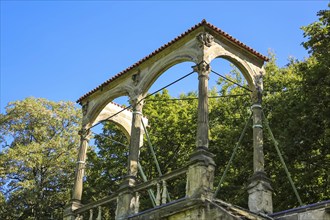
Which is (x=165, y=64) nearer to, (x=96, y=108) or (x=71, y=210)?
(x=96, y=108)

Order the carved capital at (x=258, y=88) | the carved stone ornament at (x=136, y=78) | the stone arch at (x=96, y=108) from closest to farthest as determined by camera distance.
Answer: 1. the carved capital at (x=258, y=88)
2. the carved stone ornament at (x=136, y=78)
3. the stone arch at (x=96, y=108)

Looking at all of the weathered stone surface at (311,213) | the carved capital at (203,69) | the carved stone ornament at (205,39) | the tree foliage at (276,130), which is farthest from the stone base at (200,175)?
the tree foliage at (276,130)

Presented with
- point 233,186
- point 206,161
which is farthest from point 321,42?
point 206,161

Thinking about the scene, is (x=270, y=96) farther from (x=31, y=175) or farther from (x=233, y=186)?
(x=31, y=175)

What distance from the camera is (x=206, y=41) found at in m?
12.0

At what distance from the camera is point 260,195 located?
39.5ft

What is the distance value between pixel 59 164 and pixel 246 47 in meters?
17.0

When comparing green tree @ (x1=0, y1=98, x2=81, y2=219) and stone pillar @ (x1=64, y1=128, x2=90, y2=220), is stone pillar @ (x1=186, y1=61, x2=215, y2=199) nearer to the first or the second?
stone pillar @ (x1=64, y1=128, x2=90, y2=220)

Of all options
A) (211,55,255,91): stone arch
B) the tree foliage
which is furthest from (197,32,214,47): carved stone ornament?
the tree foliage

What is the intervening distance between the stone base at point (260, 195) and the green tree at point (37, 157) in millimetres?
16669

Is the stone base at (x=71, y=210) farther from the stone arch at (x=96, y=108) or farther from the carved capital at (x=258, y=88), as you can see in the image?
the carved capital at (x=258, y=88)

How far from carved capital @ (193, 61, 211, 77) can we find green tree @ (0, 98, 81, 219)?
1666cm

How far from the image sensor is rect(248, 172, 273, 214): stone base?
39.0 ft

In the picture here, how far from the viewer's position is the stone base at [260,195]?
39.0 ft
